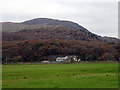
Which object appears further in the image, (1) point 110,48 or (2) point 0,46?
(2) point 0,46

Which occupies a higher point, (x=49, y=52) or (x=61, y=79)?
(x=61, y=79)

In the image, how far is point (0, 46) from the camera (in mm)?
179625

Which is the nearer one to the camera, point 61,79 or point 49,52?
point 61,79

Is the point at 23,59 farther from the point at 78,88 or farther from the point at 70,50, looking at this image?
the point at 78,88

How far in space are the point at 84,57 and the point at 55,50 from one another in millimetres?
24994

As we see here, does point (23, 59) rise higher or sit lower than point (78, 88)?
lower

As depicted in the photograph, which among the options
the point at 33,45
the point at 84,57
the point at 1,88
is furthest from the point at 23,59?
the point at 1,88

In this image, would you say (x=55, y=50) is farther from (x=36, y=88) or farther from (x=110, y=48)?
(x=36, y=88)

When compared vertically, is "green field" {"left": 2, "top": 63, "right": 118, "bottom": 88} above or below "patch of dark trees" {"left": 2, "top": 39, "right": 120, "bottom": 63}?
above

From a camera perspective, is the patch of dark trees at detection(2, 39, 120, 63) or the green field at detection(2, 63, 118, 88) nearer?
the green field at detection(2, 63, 118, 88)

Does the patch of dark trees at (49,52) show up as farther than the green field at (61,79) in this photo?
Yes

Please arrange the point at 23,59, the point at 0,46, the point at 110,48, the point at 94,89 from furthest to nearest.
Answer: the point at 0,46 → the point at 110,48 → the point at 23,59 → the point at 94,89

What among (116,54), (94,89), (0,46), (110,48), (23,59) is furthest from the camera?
(0,46)

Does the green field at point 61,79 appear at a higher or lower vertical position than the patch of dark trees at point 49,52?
higher
